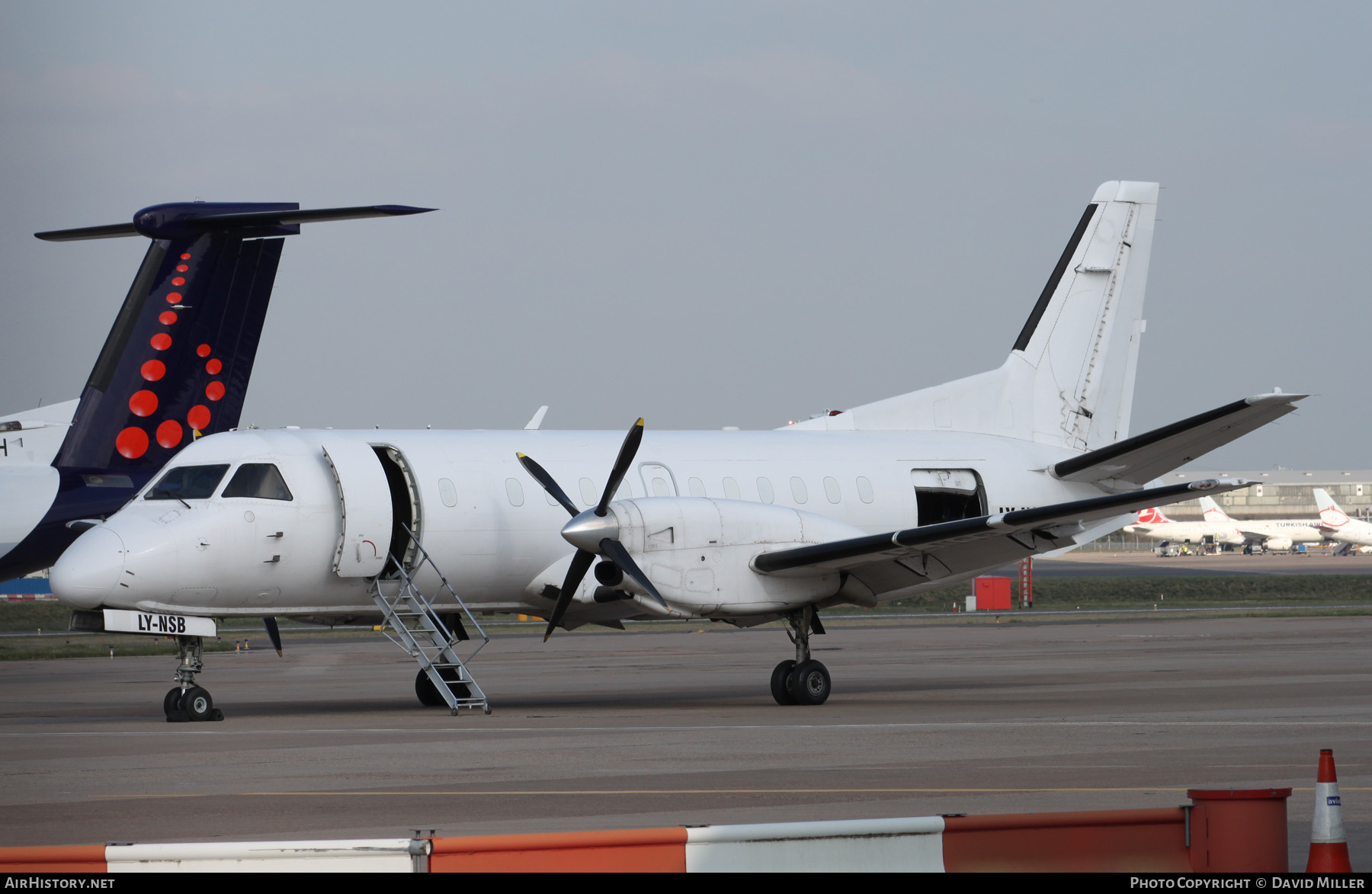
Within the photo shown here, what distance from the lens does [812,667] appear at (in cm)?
1853

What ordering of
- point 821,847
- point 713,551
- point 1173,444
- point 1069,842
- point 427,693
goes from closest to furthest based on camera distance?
point 821,847
point 1069,842
point 713,551
point 427,693
point 1173,444

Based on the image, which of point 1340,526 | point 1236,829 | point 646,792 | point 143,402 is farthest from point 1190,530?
point 1236,829

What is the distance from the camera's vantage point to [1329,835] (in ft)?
22.2

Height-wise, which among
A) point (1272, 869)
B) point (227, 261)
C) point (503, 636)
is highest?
point (227, 261)

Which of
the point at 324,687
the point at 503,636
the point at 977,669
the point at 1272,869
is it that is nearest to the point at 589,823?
the point at 1272,869

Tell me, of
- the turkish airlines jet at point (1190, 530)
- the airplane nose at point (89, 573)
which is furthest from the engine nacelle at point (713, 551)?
the turkish airlines jet at point (1190, 530)

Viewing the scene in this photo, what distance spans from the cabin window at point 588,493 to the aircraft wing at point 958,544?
2357 millimetres

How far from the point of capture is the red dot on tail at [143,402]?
19016 mm

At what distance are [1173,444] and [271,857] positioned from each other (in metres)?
16.7

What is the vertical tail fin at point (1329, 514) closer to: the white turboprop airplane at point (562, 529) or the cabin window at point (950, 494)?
the white turboprop airplane at point (562, 529)

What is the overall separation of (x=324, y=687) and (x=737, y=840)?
18759 mm

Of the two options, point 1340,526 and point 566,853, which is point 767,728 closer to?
point 566,853

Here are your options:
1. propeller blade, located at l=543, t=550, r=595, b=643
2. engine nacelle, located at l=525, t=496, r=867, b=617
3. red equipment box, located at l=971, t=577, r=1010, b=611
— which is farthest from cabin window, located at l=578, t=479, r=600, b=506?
red equipment box, located at l=971, t=577, r=1010, b=611
